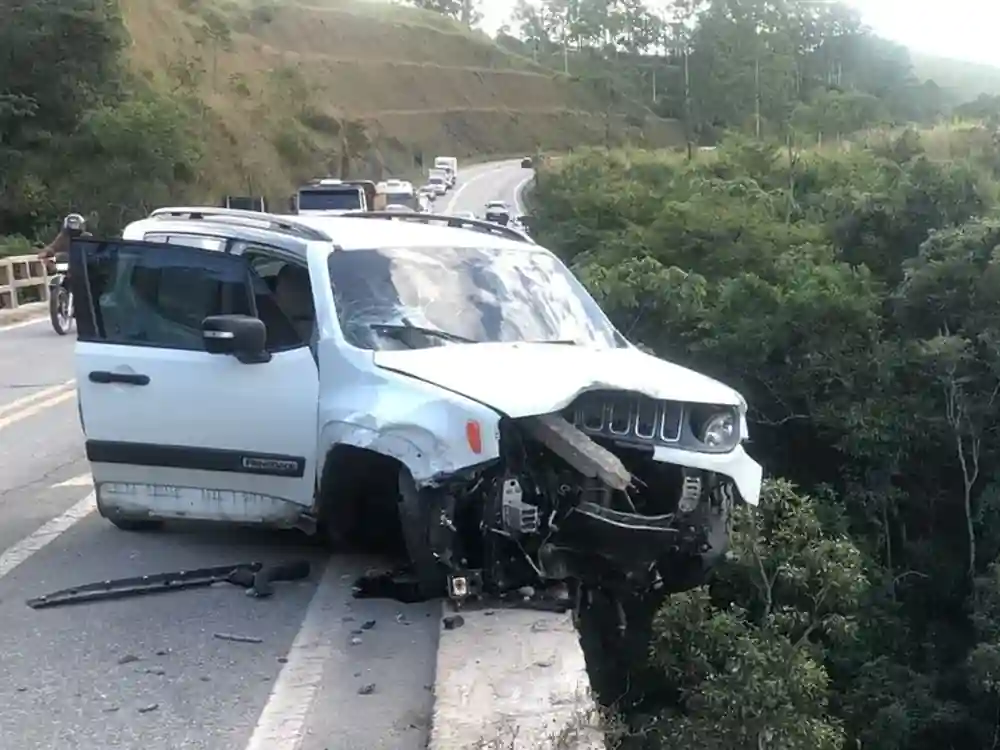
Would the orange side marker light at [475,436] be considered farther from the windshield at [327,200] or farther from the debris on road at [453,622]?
the windshield at [327,200]

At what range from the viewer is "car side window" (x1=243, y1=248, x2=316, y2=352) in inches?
230

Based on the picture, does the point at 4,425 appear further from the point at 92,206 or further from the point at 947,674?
the point at 92,206

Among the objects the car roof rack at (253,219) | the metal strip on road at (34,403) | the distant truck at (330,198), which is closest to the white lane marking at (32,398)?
the metal strip on road at (34,403)

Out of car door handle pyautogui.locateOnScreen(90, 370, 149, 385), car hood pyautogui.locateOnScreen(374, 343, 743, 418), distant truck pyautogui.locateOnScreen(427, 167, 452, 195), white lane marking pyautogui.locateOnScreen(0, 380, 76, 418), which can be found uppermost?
car hood pyautogui.locateOnScreen(374, 343, 743, 418)

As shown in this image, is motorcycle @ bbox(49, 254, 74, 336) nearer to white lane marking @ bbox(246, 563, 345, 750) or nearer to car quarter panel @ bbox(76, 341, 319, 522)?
car quarter panel @ bbox(76, 341, 319, 522)

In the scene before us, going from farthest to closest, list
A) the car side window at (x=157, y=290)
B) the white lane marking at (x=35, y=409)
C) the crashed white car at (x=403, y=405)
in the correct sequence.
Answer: the white lane marking at (x=35, y=409) < the car side window at (x=157, y=290) < the crashed white car at (x=403, y=405)

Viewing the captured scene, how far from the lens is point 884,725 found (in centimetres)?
1476

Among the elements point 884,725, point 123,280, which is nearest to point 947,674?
point 884,725

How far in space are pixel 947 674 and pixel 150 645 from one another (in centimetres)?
1379

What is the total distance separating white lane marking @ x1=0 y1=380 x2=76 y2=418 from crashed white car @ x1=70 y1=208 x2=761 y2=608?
16.9 ft

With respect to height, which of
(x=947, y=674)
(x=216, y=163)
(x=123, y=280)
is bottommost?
(x=947, y=674)

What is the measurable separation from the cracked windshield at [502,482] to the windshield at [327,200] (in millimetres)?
6847

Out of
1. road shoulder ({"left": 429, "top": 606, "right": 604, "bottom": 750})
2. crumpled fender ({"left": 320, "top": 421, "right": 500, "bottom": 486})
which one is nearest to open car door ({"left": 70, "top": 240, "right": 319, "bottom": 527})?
crumpled fender ({"left": 320, "top": 421, "right": 500, "bottom": 486})

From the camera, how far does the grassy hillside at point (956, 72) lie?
118812 millimetres
